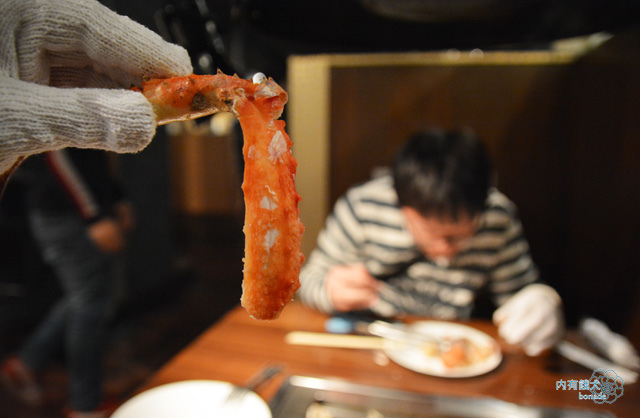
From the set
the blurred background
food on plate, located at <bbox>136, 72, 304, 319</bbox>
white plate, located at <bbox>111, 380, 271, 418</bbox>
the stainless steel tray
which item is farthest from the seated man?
food on plate, located at <bbox>136, 72, 304, 319</bbox>

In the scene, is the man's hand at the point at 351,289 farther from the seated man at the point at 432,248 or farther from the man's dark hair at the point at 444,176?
the man's dark hair at the point at 444,176

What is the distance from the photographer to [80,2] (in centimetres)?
46

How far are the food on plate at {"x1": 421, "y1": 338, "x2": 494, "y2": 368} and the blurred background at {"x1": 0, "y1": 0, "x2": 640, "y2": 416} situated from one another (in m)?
0.71

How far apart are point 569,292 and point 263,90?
231 centimetres

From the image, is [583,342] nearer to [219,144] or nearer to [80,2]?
[80,2]

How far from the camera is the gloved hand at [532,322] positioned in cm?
106

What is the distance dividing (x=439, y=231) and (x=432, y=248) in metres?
0.09

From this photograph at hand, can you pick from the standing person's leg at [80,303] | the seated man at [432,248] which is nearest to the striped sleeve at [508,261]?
the seated man at [432,248]

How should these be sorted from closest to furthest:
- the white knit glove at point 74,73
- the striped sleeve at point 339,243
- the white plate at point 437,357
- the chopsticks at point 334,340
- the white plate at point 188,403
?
the white knit glove at point 74,73 < the white plate at point 188,403 < the white plate at point 437,357 < the chopsticks at point 334,340 < the striped sleeve at point 339,243

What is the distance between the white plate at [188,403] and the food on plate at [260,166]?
34 centimetres

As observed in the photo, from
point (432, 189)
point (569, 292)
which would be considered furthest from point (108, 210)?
point (569, 292)

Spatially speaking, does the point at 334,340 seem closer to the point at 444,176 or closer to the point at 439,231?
the point at 439,231

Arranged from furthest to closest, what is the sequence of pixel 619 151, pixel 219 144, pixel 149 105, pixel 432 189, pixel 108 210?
pixel 219 144 < pixel 108 210 < pixel 619 151 < pixel 432 189 < pixel 149 105

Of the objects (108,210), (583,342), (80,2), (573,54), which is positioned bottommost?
(583,342)
